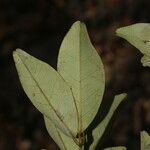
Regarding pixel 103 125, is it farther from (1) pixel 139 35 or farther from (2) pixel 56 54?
(2) pixel 56 54

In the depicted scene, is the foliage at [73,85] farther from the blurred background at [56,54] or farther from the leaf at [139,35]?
the blurred background at [56,54]

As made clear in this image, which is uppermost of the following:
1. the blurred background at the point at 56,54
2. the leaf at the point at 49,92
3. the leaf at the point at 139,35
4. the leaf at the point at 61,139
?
the leaf at the point at 139,35

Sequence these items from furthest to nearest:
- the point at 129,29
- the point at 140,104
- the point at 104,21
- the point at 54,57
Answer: the point at 104,21 → the point at 54,57 → the point at 140,104 → the point at 129,29

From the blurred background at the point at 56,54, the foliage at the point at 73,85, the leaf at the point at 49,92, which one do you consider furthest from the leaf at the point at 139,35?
the blurred background at the point at 56,54

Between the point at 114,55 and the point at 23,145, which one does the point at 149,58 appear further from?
the point at 114,55

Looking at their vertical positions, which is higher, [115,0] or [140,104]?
[115,0]

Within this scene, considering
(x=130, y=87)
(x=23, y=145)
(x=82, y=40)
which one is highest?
(x=82, y=40)

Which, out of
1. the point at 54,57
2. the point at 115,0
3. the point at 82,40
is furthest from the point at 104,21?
the point at 82,40
